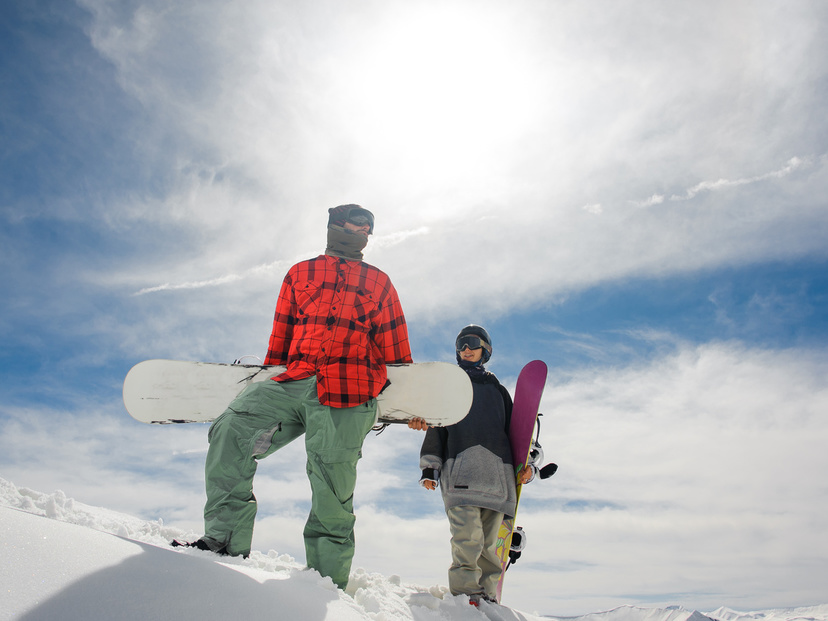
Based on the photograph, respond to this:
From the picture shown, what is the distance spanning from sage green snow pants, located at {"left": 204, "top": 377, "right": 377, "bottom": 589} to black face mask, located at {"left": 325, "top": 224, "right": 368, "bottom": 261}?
3.11 ft

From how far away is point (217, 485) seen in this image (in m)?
2.98

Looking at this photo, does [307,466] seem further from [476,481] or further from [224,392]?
[476,481]

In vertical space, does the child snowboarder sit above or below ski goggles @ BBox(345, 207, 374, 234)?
below

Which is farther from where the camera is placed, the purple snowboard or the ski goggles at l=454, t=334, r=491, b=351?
the ski goggles at l=454, t=334, r=491, b=351

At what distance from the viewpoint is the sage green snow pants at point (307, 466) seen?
2918 mm

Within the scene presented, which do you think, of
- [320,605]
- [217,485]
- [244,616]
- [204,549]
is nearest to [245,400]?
[217,485]

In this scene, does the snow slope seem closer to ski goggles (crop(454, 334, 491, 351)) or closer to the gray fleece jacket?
the gray fleece jacket

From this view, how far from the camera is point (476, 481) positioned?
156 inches

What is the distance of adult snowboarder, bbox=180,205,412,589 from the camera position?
→ 2941 mm

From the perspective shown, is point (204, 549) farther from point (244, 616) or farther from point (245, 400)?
point (244, 616)

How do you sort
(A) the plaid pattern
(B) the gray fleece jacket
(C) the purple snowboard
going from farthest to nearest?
(C) the purple snowboard → (B) the gray fleece jacket → (A) the plaid pattern

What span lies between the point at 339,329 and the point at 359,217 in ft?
2.82

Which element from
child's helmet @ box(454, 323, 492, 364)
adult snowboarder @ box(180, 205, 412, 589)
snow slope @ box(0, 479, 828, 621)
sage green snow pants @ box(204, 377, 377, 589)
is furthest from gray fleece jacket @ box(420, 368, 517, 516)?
snow slope @ box(0, 479, 828, 621)

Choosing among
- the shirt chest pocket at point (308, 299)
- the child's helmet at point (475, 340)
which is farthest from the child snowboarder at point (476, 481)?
the shirt chest pocket at point (308, 299)
